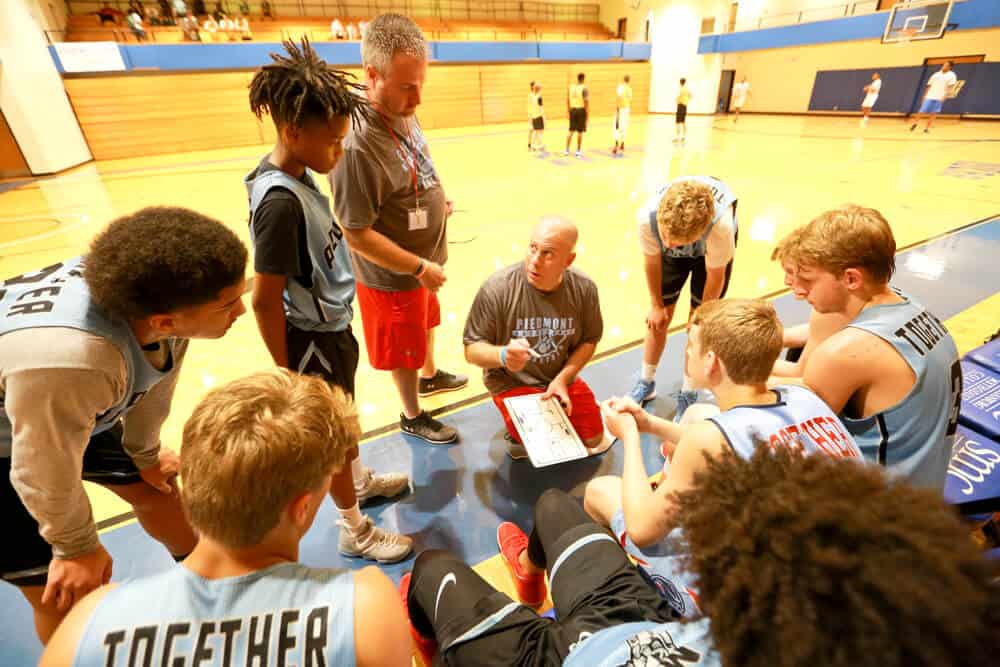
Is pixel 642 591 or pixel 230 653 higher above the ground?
pixel 230 653

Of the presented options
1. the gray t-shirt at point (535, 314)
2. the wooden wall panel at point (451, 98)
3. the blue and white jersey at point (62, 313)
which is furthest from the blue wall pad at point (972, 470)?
the wooden wall panel at point (451, 98)

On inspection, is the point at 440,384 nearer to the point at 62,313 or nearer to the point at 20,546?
the point at 20,546

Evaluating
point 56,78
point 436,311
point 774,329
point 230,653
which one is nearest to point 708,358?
point 774,329

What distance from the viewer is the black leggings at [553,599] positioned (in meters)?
1.20

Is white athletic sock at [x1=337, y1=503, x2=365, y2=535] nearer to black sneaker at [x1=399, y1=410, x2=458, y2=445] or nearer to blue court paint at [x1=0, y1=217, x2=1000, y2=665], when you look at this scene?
blue court paint at [x1=0, y1=217, x2=1000, y2=665]

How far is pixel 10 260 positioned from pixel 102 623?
24.4 ft

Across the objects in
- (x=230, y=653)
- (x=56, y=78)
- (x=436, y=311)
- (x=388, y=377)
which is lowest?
(x=388, y=377)

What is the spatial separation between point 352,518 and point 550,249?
1546 mm

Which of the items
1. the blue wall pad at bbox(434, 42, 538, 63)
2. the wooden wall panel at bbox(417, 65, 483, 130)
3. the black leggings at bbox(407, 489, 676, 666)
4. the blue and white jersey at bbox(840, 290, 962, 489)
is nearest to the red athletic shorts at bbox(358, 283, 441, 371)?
the black leggings at bbox(407, 489, 676, 666)

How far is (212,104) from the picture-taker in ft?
48.0

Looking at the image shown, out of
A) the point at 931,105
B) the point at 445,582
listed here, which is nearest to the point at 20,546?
the point at 445,582

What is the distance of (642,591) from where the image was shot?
4.24 ft

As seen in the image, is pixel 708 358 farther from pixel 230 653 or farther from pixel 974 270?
pixel 974 270

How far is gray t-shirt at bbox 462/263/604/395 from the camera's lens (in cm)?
247
